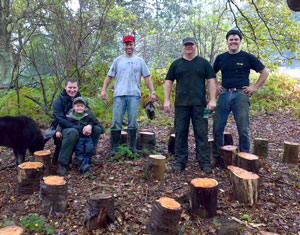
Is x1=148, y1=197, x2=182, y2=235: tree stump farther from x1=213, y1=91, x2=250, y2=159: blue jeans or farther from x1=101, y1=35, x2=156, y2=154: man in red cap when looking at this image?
x1=101, y1=35, x2=156, y2=154: man in red cap

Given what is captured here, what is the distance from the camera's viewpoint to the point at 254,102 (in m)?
10.1

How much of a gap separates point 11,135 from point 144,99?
521cm

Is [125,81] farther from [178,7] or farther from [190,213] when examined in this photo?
[178,7]

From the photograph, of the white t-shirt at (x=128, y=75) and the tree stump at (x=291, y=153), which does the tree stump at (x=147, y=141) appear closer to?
the white t-shirt at (x=128, y=75)

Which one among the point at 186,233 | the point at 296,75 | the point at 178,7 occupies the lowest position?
the point at 186,233

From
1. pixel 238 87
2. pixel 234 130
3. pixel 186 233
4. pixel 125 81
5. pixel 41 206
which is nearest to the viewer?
pixel 186 233

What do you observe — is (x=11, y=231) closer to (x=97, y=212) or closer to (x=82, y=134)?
(x=97, y=212)

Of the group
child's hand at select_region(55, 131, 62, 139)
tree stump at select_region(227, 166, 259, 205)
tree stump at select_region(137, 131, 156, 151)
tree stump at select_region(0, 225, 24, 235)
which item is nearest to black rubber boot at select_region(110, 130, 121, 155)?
tree stump at select_region(137, 131, 156, 151)

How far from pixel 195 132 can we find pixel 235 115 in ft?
2.35

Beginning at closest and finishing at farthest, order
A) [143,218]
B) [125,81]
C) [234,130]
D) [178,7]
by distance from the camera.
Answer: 1. [143,218]
2. [125,81]
3. [234,130]
4. [178,7]

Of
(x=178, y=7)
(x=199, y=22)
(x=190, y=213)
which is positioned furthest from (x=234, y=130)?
(x=178, y=7)

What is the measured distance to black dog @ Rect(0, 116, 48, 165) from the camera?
4113 mm

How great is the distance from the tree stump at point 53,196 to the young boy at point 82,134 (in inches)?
40.2

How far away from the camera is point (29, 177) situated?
3258mm
